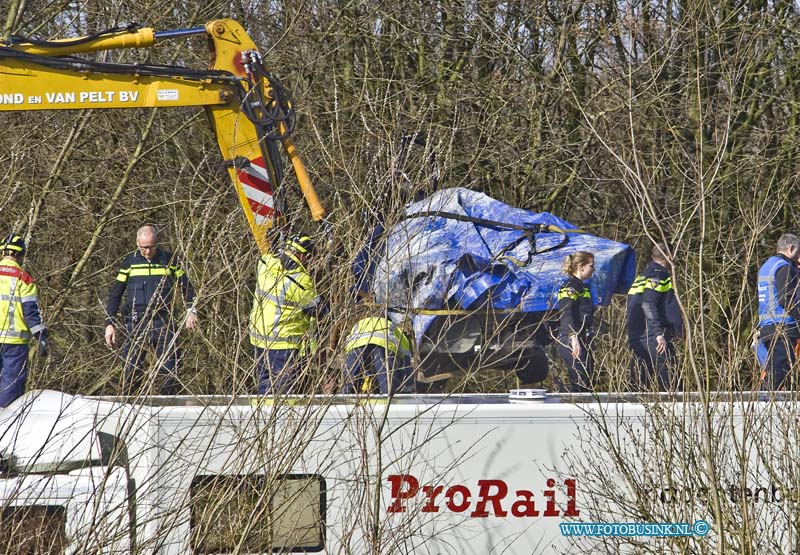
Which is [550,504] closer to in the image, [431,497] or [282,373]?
[431,497]

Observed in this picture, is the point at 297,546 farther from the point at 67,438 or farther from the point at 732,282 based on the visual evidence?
the point at 732,282

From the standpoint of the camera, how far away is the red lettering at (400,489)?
5040 mm

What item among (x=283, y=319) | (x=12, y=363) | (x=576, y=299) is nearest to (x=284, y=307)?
(x=283, y=319)

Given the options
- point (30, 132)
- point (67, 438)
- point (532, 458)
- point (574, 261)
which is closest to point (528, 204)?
point (574, 261)

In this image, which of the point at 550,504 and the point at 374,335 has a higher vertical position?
the point at 374,335

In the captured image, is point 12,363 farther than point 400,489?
Yes

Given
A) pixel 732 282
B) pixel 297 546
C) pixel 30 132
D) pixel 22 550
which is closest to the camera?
pixel 22 550

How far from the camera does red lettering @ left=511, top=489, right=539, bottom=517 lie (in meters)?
5.18

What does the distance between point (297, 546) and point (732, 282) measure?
328 inches

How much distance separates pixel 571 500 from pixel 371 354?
114 cm

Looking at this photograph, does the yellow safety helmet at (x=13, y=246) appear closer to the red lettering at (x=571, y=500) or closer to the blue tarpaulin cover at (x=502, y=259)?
the blue tarpaulin cover at (x=502, y=259)

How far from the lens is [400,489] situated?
505 centimetres

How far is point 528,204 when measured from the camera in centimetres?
1285

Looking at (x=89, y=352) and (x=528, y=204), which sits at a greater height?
(x=528, y=204)
